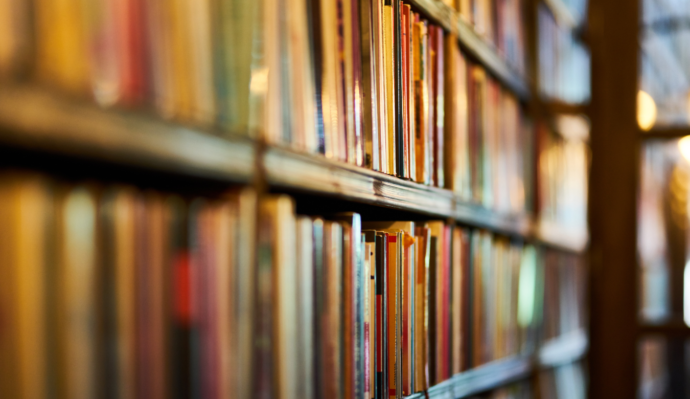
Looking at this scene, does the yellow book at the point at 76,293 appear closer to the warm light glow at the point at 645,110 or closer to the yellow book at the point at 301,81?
the yellow book at the point at 301,81

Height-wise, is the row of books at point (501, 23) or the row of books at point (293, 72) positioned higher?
the row of books at point (501, 23)

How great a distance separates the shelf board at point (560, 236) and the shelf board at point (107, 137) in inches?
62.9

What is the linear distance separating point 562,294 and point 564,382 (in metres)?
0.32

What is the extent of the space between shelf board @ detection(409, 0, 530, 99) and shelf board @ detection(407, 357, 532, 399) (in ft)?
2.50

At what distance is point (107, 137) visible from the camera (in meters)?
0.56

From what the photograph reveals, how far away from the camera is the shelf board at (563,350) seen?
211 centimetres

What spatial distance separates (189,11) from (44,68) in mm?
180

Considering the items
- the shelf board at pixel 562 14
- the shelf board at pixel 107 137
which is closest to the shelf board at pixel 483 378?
the shelf board at pixel 107 137

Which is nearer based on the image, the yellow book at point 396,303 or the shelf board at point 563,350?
the yellow book at point 396,303

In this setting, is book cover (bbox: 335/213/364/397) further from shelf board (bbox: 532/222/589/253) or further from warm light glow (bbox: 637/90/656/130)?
warm light glow (bbox: 637/90/656/130)

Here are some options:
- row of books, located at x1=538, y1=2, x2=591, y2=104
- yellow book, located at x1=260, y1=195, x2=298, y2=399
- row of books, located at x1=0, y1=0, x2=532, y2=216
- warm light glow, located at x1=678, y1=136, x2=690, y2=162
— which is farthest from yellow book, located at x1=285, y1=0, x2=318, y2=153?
warm light glow, located at x1=678, y1=136, x2=690, y2=162

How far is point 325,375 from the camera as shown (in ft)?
2.97

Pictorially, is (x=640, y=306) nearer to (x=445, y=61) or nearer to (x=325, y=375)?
(x=445, y=61)

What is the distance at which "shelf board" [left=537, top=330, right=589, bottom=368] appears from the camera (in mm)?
2109
